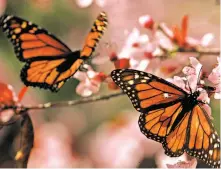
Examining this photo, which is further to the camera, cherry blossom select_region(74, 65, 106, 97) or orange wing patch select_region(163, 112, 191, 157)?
cherry blossom select_region(74, 65, 106, 97)

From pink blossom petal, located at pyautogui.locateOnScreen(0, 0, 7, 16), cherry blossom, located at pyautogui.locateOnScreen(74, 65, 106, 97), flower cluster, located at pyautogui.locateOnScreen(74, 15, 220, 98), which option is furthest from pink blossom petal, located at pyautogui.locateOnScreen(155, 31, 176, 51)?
pink blossom petal, located at pyautogui.locateOnScreen(0, 0, 7, 16)

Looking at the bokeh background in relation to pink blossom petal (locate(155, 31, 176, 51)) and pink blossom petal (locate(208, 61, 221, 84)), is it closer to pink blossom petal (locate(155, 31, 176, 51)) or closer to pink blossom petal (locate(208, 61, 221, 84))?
pink blossom petal (locate(155, 31, 176, 51))

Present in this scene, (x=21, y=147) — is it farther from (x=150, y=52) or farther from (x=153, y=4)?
(x=153, y=4)

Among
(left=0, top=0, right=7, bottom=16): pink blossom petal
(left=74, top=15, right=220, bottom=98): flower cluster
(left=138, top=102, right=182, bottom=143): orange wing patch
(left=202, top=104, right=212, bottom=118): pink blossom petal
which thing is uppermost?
(left=0, top=0, right=7, bottom=16): pink blossom petal

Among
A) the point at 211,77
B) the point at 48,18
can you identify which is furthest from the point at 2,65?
the point at 211,77

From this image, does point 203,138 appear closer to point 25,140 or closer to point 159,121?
point 159,121

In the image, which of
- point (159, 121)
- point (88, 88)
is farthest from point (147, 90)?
point (88, 88)

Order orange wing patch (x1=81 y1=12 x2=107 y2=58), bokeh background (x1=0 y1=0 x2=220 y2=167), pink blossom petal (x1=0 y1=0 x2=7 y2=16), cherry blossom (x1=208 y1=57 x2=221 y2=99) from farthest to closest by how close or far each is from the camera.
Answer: pink blossom petal (x1=0 y1=0 x2=7 y2=16) < bokeh background (x1=0 y1=0 x2=220 y2=167) < orange wing patch (x1=81 y1=12 x2=107 y2=58) < cherry blossom (x1=208 y1=57 x2=221 y2=99)
